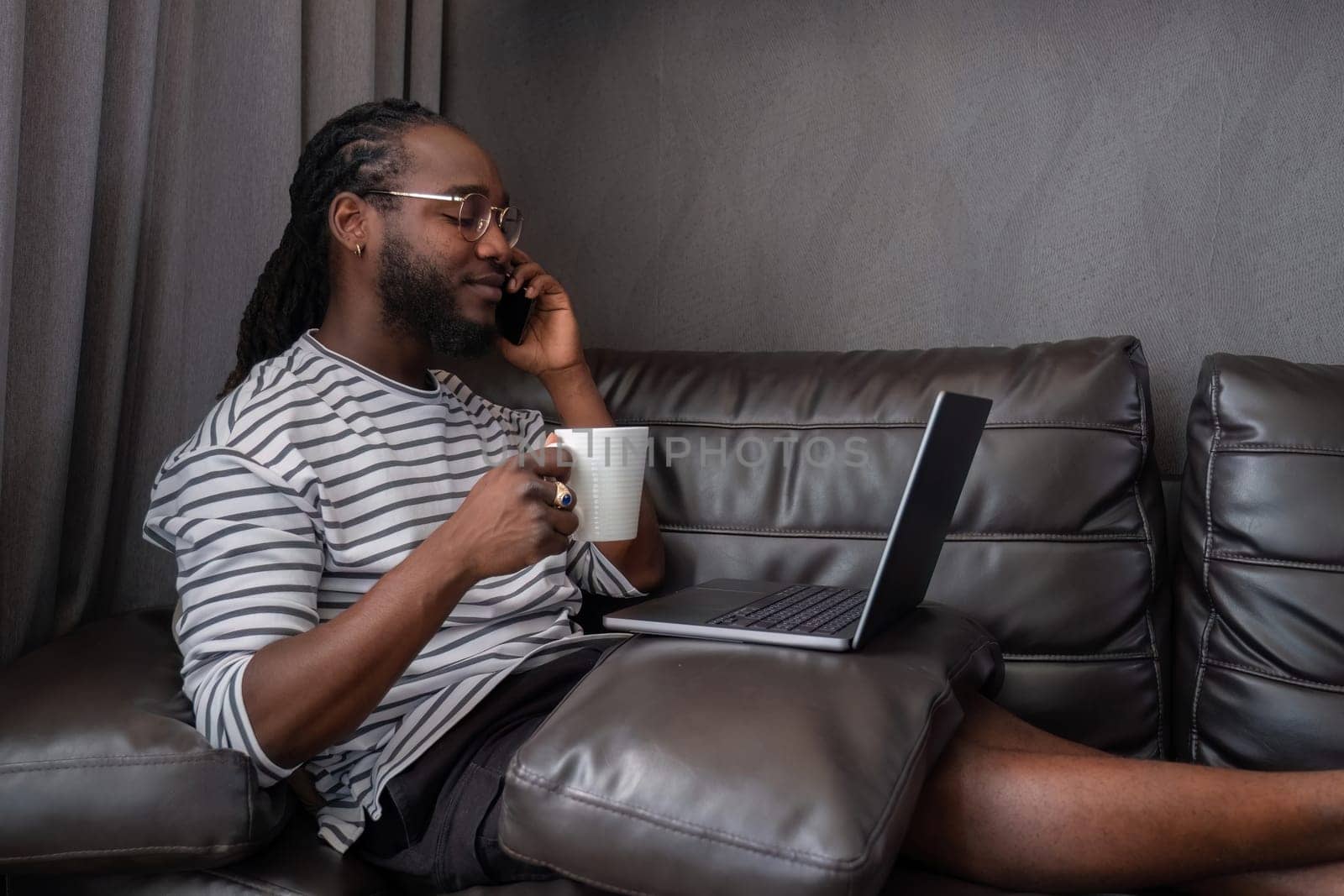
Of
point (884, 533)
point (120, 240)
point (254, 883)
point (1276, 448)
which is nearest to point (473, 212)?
point (120, 240)

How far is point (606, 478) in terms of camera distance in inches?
46.0

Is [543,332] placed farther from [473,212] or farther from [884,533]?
[884,533]

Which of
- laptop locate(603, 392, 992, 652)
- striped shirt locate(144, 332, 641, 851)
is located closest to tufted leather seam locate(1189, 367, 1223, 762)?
laptop locate(603, 392, 992, 652)

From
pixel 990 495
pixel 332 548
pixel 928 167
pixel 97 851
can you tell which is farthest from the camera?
pixel 928 167

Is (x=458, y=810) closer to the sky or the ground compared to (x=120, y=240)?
closer to the ground

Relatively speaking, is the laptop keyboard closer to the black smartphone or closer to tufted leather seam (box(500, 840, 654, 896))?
tufted leather seam (box(500, 840, 654, 896))

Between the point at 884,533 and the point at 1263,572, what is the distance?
1.72 ft

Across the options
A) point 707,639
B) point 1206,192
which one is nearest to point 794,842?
point 707,639

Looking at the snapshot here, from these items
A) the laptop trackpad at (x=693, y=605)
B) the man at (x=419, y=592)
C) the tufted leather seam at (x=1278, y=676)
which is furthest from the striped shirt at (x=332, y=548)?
the tufted leather seam at (x=1278, y=676)

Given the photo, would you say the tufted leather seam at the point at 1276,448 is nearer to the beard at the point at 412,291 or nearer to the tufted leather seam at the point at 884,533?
the tufted leather seam at the point at 884,533

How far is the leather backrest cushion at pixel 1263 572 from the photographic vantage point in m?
1.38

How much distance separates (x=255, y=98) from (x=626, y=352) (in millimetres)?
760

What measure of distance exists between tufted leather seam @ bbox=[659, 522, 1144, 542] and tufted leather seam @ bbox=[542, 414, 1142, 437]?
16cm

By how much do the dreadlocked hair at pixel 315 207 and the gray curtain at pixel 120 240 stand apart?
11 centimetres
